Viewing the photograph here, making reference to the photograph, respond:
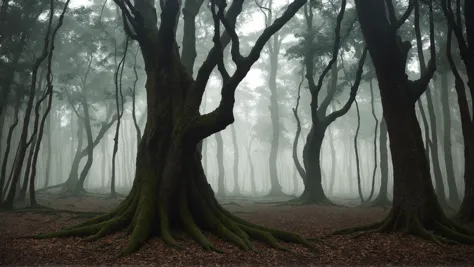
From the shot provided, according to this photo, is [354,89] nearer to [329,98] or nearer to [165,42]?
[329,98]

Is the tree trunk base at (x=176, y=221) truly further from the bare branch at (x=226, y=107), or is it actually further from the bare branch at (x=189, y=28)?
the bare branch at (x=189, y=28)

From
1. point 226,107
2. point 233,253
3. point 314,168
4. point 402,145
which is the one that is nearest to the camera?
point 233,253

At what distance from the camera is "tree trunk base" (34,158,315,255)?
7.02m

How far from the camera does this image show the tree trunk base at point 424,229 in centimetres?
727

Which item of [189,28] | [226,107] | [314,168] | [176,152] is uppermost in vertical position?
[189,28]

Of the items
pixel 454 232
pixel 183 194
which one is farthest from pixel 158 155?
pixel 454 232

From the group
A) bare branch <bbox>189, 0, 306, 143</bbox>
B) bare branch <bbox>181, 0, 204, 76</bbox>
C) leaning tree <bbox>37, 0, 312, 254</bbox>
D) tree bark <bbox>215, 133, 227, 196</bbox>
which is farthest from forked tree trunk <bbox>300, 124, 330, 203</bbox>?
tree bark <bbox>215, 133, 227, 196</bbox>

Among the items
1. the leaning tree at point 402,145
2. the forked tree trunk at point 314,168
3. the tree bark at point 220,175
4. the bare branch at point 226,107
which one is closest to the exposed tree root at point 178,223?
the bare branch at point 226,107

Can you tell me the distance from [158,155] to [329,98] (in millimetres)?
12602

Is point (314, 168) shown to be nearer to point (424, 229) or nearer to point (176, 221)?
point (424, 229)

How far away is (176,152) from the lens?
307 inches

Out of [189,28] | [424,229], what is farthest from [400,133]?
[189,28]

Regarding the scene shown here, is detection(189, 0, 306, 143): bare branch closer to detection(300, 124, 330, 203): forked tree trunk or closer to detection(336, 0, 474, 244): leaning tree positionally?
detection(336, 0, 474, 244): leaning tree

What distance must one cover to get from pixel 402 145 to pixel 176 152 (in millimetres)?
5696
